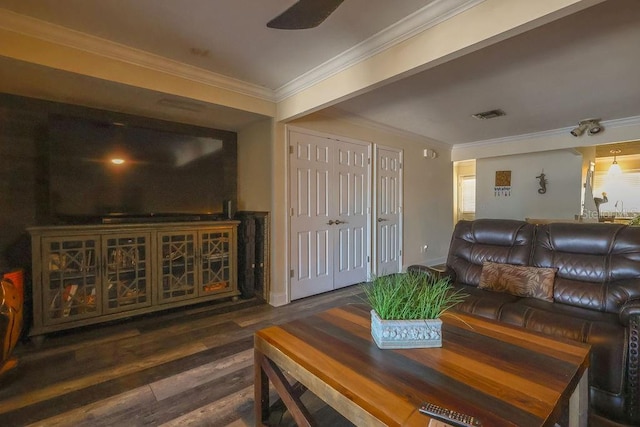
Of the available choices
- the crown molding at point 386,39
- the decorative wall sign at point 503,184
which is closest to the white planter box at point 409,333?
the crown molding at point 386,39

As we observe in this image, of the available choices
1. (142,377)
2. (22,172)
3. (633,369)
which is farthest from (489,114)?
(22,172)

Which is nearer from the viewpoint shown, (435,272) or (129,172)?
(435,272)

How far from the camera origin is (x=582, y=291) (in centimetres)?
206

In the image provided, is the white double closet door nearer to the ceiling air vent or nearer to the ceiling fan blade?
the ceiling air vent

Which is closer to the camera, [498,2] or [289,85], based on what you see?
[498,2]

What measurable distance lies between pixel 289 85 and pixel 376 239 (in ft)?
8.05

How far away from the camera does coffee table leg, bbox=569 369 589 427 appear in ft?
3.98

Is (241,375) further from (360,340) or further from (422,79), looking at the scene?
(422,79)

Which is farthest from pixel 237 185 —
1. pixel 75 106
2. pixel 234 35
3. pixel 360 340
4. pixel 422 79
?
pixel 360 340

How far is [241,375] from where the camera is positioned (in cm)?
193

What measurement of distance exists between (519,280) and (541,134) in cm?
363

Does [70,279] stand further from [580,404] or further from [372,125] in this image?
[372,125]

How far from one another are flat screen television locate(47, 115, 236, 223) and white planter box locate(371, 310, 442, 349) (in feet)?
8.83

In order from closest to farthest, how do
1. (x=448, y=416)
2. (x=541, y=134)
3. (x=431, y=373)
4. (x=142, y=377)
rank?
(x=448, y=416) → (x=431, y=373) → (x=142, y=377) → (x=541, y=134)
